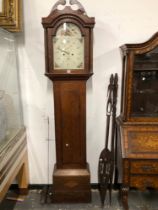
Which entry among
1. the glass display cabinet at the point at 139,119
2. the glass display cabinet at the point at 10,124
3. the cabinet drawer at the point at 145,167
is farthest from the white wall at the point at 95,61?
the cabinet drawer at the point at 145,167

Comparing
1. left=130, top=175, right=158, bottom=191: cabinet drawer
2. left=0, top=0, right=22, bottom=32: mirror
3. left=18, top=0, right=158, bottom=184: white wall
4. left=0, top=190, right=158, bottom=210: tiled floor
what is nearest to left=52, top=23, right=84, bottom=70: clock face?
left=18, top=0, right=158, bottom=184: white wall

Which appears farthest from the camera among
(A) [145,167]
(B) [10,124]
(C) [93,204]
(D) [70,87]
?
Result: (C) [93,204]

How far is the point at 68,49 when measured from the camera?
1790 mm

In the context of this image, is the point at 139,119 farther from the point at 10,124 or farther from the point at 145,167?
the point at 10,124

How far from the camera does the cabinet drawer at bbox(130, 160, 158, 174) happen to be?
1.70 metres

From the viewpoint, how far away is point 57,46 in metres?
1.78

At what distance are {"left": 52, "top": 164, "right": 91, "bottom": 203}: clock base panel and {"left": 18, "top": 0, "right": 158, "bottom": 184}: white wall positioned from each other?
0.82 feet

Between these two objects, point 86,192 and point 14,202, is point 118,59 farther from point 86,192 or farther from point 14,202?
point 14,202

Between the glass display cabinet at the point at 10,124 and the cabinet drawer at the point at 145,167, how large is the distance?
971 millimetres

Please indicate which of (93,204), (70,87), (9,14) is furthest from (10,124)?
(93,204)

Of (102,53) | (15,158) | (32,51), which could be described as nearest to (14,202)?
(15,158)

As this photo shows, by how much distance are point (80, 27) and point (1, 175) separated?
1260 millimetres

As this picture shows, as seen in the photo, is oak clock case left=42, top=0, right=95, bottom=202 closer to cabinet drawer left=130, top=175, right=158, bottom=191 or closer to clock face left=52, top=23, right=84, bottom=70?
clock face left=52, top=23, right=84, bottom=70

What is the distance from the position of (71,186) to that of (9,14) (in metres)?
1.59
